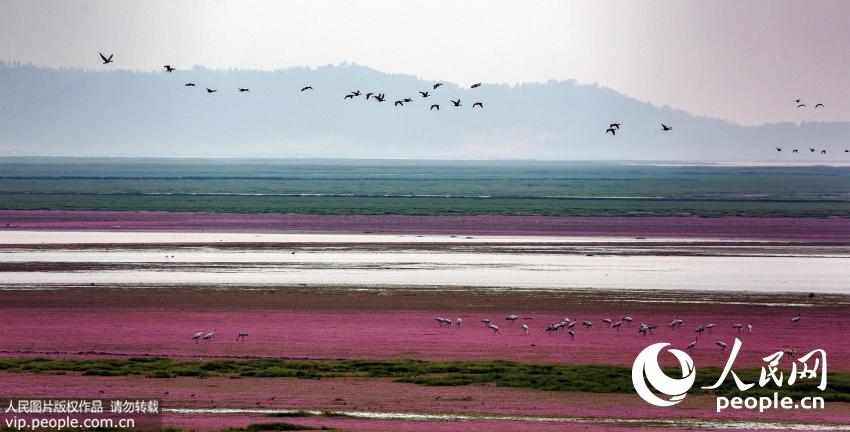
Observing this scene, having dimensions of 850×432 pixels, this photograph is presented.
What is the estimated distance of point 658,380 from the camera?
23891 millimetres

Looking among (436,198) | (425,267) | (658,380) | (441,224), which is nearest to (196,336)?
(658,380)

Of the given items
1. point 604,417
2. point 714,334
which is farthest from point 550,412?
point 714,334

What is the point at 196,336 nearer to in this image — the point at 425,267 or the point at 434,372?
the point at 434,372

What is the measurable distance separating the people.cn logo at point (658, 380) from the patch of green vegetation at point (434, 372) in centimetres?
18

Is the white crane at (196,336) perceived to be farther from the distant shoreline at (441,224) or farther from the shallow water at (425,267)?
the distant shoreline at (441,224)

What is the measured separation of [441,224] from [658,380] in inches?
1731

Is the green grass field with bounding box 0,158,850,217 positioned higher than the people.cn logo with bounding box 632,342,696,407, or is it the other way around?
the green grass field with bounding box 0,158,850,217

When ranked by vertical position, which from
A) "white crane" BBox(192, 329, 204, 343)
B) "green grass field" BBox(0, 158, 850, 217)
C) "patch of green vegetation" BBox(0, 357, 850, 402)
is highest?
"green grass field" BBox(0, 158, 850, 217)

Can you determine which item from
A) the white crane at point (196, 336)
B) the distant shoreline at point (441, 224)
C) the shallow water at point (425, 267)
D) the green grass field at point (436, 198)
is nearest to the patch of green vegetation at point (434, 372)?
the white crane at point (196, 336)

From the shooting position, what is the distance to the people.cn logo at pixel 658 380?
22.9 meters

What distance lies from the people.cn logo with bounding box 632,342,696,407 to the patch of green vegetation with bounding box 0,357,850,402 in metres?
0.18

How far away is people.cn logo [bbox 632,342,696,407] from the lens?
22.9m

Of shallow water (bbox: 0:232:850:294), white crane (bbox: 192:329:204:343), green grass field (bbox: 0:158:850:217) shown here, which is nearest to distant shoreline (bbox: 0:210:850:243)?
green grass field (bbox: 0:158:850:217)

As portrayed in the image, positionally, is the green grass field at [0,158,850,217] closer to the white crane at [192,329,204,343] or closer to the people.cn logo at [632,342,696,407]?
the white crane at [192,329,204,343]
